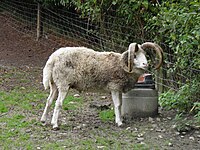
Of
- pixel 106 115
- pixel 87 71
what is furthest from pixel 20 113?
pixel 87 71

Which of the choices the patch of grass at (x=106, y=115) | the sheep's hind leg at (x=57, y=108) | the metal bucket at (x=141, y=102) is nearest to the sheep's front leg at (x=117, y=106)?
the metal bucket at (x=141, y=102)

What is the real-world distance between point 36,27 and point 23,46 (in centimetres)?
133

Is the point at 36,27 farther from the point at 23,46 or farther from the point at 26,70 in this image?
Result: the point at 26,70

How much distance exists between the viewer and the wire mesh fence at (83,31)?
23.6 ft

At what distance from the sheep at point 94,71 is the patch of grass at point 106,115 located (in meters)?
0.45

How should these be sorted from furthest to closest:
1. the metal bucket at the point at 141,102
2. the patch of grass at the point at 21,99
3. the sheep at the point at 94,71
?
1. the patch of grass at the point at 21,99
2. the metal bucket at the point at 141,102
3. the sheep at the point at 94,71

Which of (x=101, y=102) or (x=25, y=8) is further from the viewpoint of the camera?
(x=25, y=8)

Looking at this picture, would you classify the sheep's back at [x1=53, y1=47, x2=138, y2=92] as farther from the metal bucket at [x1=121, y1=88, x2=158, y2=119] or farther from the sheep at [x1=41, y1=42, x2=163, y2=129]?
the metal bucket at [x1=121, y1=88, x2=158, y2=119]

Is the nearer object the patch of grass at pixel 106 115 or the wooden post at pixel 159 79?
the patch of grass at pixel 106 115

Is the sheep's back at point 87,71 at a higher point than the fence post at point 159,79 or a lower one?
higher

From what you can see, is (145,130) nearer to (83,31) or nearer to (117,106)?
(117,106)

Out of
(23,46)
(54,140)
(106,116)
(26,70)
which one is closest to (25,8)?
(23,46)

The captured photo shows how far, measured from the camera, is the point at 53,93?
20.8ft

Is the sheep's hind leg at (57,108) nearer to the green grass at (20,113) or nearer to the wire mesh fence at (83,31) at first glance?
the green grass at (20,113)
